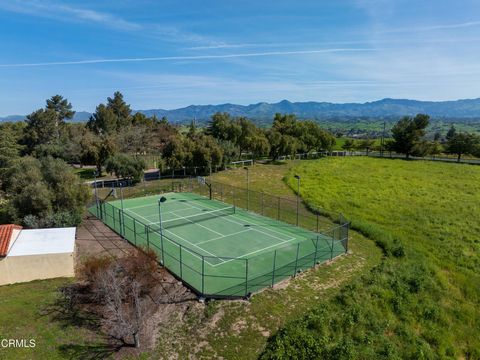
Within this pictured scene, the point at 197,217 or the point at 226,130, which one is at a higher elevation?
the point at 226,130

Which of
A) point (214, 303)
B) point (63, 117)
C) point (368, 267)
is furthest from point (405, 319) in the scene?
point (63, 117)

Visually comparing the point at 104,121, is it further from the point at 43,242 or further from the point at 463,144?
the point at 463,144

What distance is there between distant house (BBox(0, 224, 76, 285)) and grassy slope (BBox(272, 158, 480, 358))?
12.5m

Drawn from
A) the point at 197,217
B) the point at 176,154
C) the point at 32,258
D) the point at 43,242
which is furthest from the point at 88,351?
the point at 176,154

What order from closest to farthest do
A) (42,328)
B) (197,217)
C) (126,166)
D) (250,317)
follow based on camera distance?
1. (42,328)
2. (250,317)
3. (197,217)
4. (126,166)

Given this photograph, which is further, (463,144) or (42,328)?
(463,144)

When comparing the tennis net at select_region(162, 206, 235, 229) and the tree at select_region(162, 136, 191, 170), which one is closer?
the tennis net at select_region(162, 206, 235, 229)

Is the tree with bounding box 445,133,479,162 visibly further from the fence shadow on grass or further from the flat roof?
the fence shadow on grass

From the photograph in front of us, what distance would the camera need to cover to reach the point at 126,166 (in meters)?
33.6

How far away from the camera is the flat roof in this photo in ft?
48.9

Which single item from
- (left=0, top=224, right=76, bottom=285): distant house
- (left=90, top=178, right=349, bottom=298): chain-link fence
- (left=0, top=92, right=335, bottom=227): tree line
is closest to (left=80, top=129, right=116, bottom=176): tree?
(left=0, top=92, right=335, bottom=227): tree line

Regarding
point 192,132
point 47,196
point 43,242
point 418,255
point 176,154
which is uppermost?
point 192,132

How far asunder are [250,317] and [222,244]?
7142mm

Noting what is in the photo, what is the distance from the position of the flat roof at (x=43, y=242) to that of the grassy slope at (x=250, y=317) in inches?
276
